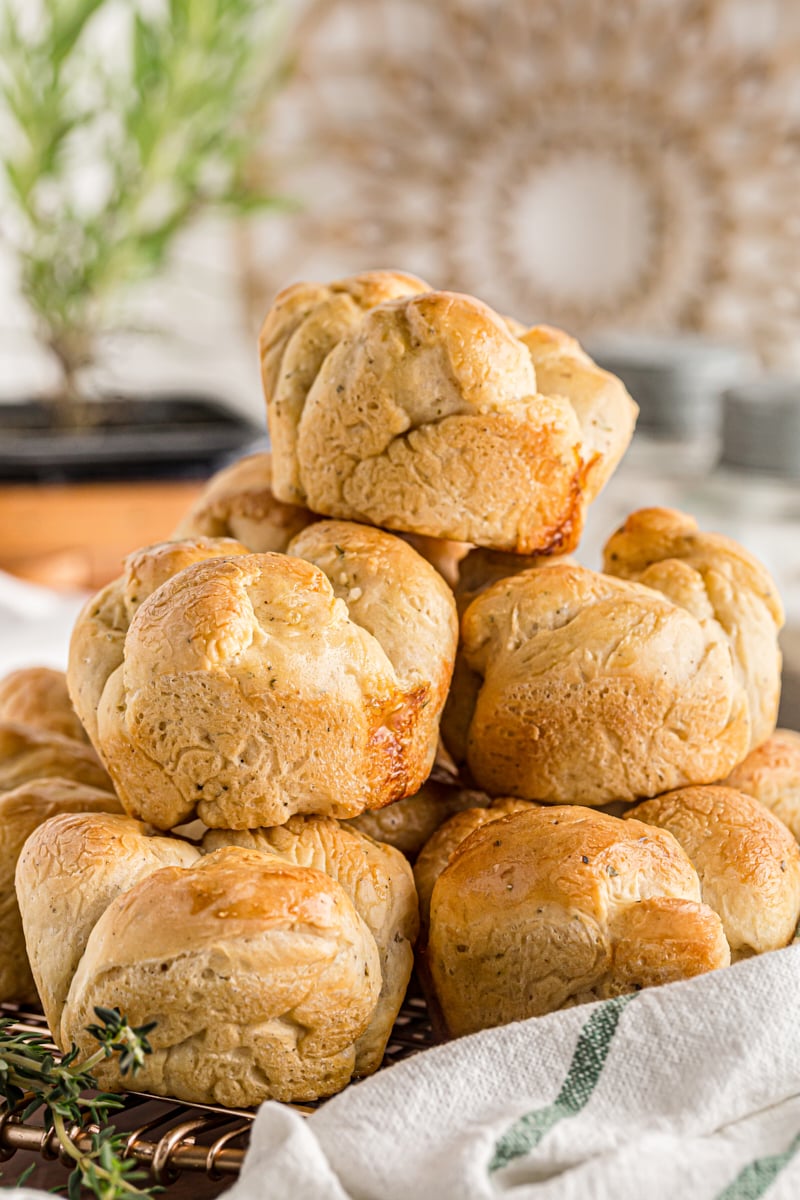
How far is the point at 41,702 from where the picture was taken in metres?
1.29

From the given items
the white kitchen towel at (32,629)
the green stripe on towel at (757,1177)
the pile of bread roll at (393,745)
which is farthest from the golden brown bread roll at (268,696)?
the white kitchen towel at (32,629)

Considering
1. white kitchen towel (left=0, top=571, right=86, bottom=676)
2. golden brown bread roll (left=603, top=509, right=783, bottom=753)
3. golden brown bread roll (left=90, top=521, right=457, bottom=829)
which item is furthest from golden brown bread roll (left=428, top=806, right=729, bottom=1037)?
white kitchen towel (left=0, top=571, right=86, bottom=676)

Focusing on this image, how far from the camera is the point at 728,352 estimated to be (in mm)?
3111

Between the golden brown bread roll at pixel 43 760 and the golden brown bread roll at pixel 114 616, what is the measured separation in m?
0.14

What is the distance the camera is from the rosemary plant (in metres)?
3.46

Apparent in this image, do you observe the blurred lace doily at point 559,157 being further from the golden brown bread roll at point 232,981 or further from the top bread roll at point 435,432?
the golden brown bread roll at point 232,981

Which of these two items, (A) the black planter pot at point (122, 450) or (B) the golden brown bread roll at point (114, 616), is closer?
(B) the golden brown bread roll at point (114, 616)

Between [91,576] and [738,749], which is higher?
[738,749]

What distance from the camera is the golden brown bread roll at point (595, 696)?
106 centimetres

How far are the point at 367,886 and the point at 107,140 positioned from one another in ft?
10.5

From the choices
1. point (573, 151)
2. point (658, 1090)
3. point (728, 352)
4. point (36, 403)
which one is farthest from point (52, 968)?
point (573, 151)

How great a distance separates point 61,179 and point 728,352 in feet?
6.30

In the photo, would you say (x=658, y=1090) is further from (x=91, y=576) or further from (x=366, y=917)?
(x=91, y=576)

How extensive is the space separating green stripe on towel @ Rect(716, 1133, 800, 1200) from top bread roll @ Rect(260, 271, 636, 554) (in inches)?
20.6
